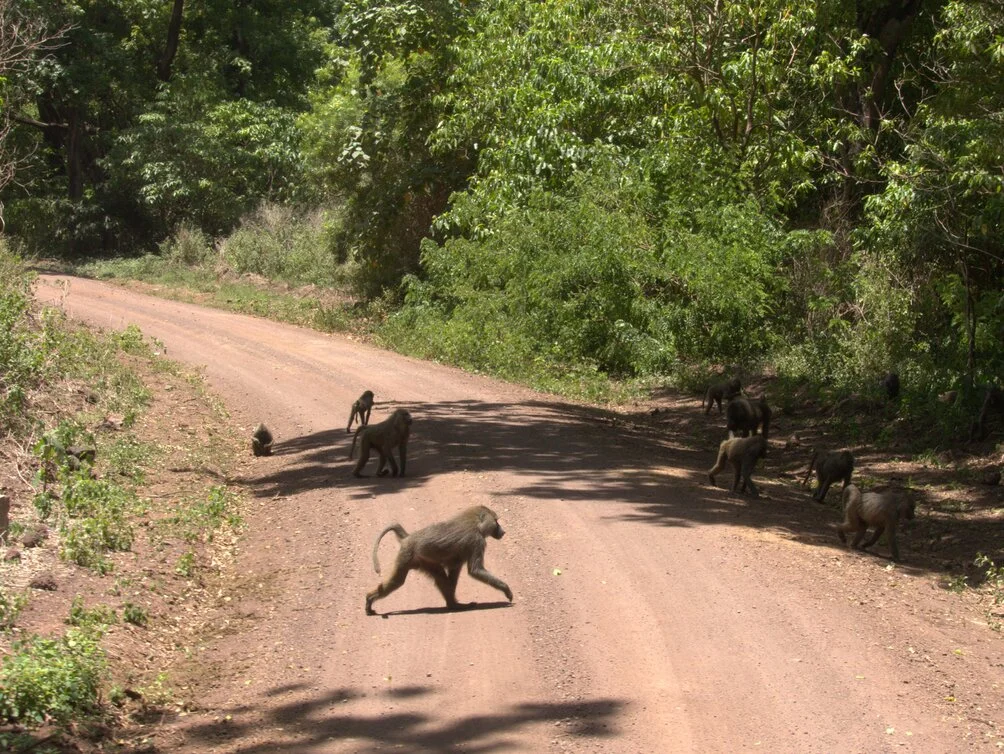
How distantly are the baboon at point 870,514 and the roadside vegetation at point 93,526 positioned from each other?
19.1 ft

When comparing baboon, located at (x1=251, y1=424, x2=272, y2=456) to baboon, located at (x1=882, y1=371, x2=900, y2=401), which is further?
baboon, located at (x1=882, y1=371, x2=900, y2=401)

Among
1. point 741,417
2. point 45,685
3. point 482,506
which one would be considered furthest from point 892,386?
point 45,685

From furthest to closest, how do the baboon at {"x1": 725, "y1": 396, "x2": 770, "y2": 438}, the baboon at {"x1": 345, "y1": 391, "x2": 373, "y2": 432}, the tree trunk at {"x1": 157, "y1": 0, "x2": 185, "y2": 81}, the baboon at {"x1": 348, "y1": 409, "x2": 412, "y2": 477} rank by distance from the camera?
1. the tree trunk at {"x1": 157, "y1": 0, "x2": 185, "y2": 81}
2. the baboon at {"x1": 725, "y1": 396, "x2": 770, "y2": 438}
3. the baboon at {"x1": 345, "y1": 391, "x2": 373, "y2": 432}
4. the baboon at {"x1": 348, "y1": 409, "x2": 412, "y2": 477}

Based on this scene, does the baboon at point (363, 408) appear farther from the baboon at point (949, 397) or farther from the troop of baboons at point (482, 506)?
the baboon at point (949, 397)

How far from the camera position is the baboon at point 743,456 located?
12508mm

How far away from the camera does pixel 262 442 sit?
1449 cm

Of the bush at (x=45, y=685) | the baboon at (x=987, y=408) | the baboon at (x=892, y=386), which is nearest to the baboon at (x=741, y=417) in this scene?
the baboon at (x=987, y=408)

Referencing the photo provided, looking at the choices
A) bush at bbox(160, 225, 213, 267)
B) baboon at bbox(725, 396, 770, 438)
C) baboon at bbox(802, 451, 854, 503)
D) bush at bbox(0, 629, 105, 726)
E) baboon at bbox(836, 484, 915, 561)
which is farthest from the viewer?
bush at bbox(160, 225, 213, 267)

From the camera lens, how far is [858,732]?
6.55m

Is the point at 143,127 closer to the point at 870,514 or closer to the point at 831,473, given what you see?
the point at 831,473

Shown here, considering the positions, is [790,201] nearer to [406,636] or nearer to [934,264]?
[934,264]

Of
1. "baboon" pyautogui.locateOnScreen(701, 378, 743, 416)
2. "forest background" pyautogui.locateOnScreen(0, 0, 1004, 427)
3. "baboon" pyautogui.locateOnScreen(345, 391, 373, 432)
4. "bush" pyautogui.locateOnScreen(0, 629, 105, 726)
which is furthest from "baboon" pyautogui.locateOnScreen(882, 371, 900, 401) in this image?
"bush" pyautogui.locateOnScreen(0, 629, 105, 726)

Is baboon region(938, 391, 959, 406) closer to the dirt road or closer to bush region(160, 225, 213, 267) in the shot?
the dirt road

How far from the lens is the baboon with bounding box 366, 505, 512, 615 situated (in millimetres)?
8266
